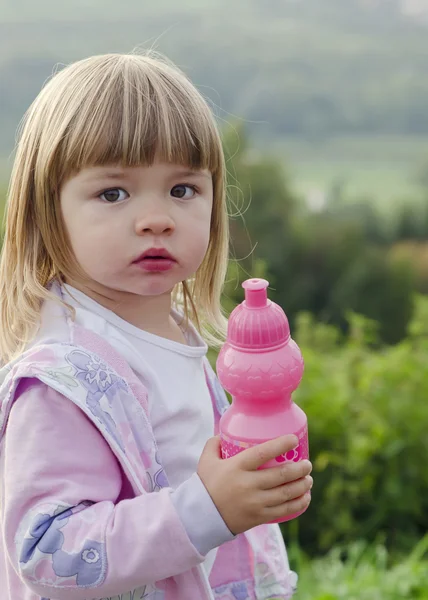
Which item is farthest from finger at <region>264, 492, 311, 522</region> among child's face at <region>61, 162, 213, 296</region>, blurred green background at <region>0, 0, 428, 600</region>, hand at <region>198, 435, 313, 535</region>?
blurred green background at <region>0, 0, 428, 600</region>

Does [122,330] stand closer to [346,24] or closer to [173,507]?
[173,507]

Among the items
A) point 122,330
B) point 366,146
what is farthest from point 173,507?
point 366,146

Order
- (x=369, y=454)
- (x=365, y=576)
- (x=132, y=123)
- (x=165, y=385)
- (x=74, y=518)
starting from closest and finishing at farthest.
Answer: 1. (x=74, y=518)
2. (x=132, y=123)
3. (x=165, y=385)
4. (x=365, y=576)
5. (x=369, y=454)

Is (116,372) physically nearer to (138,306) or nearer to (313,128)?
(138,306)

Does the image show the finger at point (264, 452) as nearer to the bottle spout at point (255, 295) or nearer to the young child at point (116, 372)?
the young child at point (116, 372)

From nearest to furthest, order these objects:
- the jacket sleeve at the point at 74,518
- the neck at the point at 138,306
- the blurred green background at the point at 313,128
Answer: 1. the jacket sleeve at the point at 74,518
2. the neck at the point at 138,306
3. the blurred green background at the point at 313,128

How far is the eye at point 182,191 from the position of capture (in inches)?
58.6

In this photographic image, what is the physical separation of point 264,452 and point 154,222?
399mm

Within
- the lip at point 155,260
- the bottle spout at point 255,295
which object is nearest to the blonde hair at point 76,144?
the lip at point 155,260

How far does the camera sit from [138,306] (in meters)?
1.58

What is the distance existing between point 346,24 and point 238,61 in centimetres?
64

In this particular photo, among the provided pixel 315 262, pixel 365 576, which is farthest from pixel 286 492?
pixel 315 262

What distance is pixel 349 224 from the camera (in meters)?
4.48

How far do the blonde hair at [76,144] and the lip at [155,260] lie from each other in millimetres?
143
